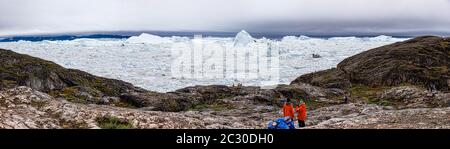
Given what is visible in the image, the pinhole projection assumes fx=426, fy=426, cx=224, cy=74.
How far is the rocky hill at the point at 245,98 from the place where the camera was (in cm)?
1900

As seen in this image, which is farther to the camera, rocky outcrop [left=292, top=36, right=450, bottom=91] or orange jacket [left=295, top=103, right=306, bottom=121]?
rocky outcrop [left=292, top=36, right=450, bottom=91]

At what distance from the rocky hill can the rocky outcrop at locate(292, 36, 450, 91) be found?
0.12 m

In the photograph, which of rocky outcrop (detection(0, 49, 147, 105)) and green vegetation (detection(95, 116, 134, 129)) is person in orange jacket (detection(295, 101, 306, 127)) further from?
rocky outcrop (detection(0, 49, 147, 105))

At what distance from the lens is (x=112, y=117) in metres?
18.8

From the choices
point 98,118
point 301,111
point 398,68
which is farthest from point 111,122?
point 398,68

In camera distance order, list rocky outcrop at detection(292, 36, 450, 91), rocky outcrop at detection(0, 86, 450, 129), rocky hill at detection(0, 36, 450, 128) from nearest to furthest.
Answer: rocky outcrop at detection(0, 86, 450, 129) < rocky hill at detection(0, 36, 450, 128) < rocky outcrop at detection(292, 36, 450, 91)

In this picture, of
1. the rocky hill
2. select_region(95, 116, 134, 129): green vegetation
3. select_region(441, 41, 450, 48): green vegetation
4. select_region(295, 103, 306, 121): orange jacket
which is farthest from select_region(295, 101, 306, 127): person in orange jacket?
select_region(441, 41, 450, 48): green vegetation

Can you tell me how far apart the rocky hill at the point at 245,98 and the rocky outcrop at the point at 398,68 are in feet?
0.40

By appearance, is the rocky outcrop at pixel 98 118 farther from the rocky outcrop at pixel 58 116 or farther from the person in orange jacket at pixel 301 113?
the person in orange jacket at pixel 301 113

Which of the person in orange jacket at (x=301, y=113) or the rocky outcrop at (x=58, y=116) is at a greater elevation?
the rocky outcrop at (x=58, y=116)

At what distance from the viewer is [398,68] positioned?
5366 centimetres

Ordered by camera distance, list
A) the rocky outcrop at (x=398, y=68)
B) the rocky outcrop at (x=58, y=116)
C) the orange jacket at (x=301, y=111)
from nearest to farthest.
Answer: the rocky outcrop at (x=58, y=116), the orange jacket at (x=301, y=111), the rocky outcrop at (x=398, y=68)

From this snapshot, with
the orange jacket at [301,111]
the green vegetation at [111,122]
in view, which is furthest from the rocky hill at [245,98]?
the orange jacket at [301,111]

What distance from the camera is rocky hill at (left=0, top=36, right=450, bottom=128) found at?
748 inches
